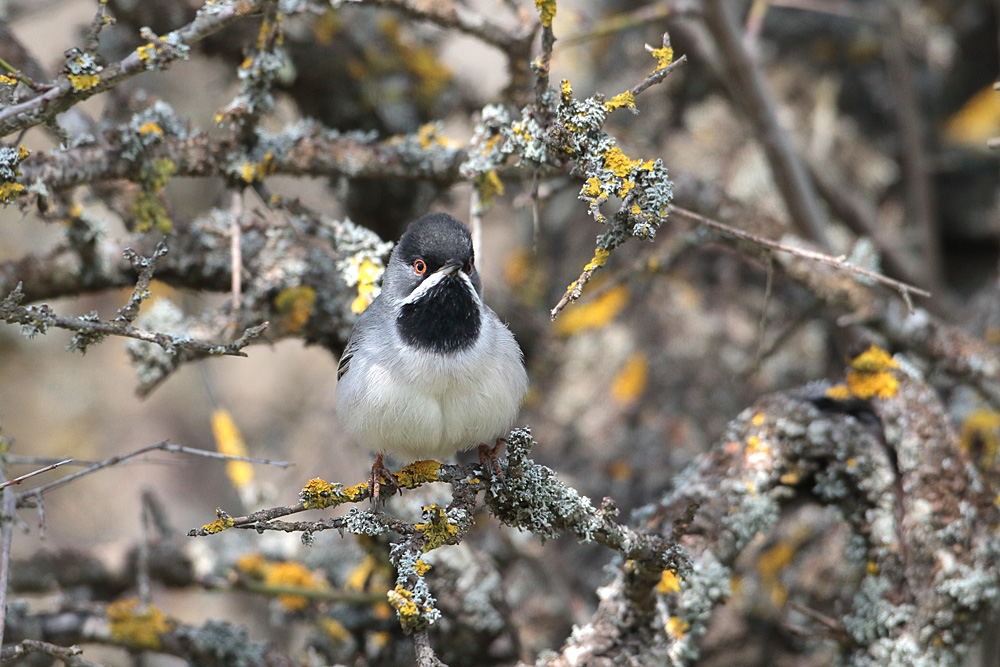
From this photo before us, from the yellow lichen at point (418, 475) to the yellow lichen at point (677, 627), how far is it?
44.0 inches

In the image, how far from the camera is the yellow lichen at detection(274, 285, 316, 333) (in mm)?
3656

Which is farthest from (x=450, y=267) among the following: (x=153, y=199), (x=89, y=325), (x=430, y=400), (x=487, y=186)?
(x=153, y=199)

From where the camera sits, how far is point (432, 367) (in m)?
2.93

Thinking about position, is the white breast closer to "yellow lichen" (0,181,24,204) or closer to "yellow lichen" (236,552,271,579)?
"yellow lichen" (0,181,24,204)

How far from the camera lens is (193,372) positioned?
7.95m

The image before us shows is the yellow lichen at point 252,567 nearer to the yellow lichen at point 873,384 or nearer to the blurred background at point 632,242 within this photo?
the blurred background at point 632,242

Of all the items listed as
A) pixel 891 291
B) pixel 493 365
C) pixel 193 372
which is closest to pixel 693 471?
pixel 493 365

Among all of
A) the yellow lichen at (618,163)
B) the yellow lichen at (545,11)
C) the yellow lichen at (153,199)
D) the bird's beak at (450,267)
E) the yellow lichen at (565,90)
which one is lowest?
the yellow lichen at (618,163)

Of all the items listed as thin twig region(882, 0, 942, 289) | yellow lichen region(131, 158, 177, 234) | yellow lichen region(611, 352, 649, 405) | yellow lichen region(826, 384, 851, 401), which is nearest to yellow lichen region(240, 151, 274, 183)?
yellow lichen region(131, 158, 177, 234)

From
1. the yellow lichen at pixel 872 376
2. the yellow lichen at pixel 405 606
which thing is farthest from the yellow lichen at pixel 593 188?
the yellow lichen at pixel 872 376

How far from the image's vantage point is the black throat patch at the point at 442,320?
3.00m

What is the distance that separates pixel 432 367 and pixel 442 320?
196 millimetres

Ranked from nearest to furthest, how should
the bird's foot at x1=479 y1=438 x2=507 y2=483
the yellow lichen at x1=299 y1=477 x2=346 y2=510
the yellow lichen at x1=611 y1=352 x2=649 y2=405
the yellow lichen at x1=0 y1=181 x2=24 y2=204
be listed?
the yellow lichen at x1=299 y1=477 x2=346 y2=510 → the yellow lichen at x1=0 y1=181 x2=24 y2=204 → the bird's foot at x1=479 y1=438 x2=507 y2=483 → the yellow lichen at x1=611 y1=352 x2=649 y2=405

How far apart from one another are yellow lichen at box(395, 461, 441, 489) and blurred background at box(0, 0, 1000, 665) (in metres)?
1.22
